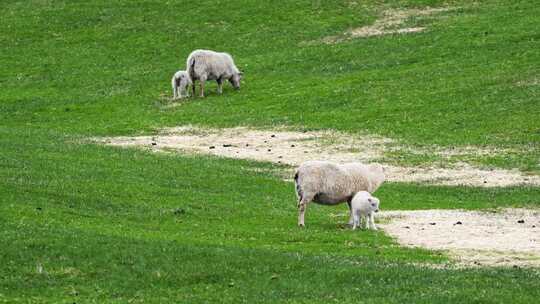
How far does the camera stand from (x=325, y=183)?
27891 millimetres

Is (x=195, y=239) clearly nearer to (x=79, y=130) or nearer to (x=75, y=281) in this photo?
(x=75, y=281)

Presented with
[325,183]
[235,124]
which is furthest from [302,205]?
[235,124]

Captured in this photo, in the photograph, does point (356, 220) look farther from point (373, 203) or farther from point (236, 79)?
point (236, 79)

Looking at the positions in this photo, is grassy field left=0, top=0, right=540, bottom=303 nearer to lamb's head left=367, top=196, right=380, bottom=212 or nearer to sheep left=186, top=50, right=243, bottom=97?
lamb's head left=367, top=196, right=380, bottom=212

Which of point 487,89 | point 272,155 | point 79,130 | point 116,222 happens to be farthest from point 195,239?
point 487,89

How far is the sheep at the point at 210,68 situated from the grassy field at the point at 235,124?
1.18m

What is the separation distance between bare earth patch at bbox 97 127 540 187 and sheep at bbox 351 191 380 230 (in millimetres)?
10052

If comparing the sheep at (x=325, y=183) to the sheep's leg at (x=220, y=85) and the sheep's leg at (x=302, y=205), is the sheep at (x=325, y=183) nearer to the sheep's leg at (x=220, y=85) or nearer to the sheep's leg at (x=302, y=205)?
the sheep's leg at (x=302, y=205)

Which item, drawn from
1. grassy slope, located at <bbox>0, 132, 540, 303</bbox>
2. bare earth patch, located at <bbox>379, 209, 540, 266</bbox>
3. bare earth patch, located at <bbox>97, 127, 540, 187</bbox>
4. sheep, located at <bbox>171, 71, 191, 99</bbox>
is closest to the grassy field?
grassy slope, located at <bbox>0, 132, 540, 303</bbox>

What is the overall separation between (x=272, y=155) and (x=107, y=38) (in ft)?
99.9

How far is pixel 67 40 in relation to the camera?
70875mm

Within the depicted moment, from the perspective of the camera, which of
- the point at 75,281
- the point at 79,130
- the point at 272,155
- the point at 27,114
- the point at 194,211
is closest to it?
the point at 75,281

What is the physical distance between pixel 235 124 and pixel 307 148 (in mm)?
7256

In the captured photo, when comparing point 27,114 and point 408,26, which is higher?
point 408,26
